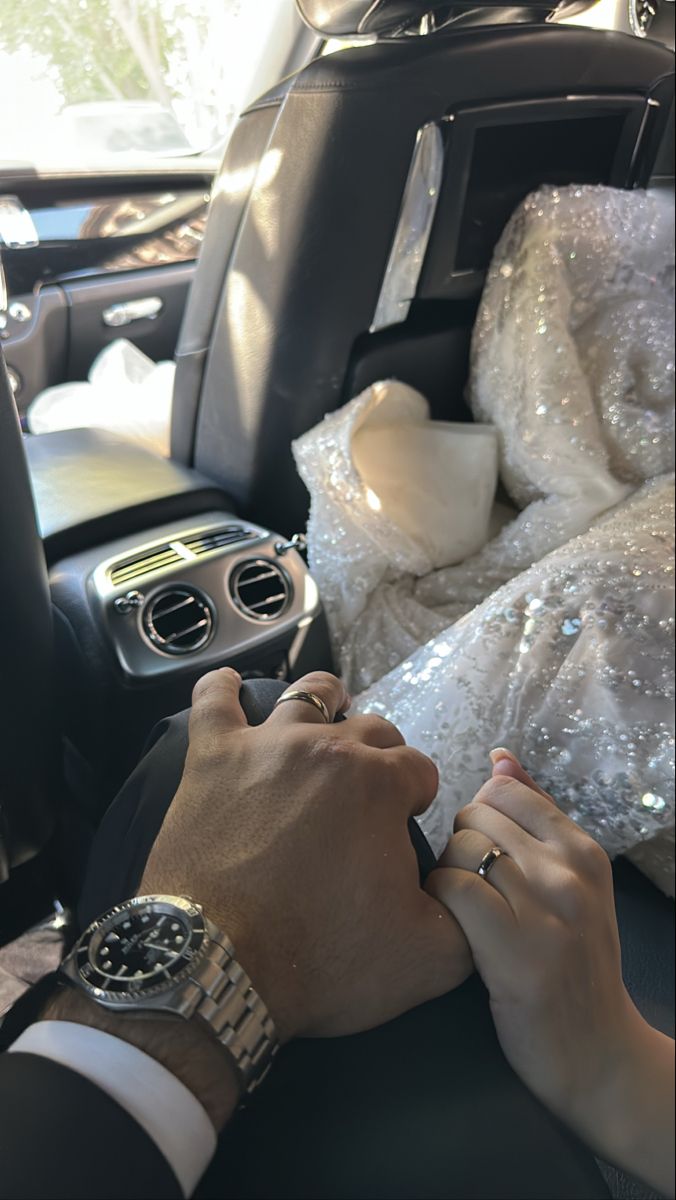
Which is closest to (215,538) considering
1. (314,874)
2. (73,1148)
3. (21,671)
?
(21,671)

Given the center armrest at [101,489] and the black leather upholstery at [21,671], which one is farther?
the center armrest at [101,489]

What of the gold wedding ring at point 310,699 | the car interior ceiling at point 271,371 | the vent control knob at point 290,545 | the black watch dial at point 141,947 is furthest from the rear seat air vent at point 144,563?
the black watch dial at point 141,947

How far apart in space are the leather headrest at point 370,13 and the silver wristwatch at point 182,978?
800mm

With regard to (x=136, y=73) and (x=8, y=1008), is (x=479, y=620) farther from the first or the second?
(x=136, y=73)

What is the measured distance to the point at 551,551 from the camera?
3.55 ft

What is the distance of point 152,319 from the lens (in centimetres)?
180

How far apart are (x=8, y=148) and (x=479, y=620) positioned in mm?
910

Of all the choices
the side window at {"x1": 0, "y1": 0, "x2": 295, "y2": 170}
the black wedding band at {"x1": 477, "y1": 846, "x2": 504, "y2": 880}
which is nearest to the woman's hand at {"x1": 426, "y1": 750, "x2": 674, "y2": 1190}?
the black wedding band at {"x1": 477, "y1": 846, "x2": 504, "y2": 880}

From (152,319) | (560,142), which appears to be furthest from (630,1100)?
(152,319)

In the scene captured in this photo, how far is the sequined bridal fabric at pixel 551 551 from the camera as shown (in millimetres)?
888

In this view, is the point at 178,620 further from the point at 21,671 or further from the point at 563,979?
the point at 563,979

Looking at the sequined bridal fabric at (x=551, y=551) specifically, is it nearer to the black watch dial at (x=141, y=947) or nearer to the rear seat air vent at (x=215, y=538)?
the rear seat air vent at (x=215, y=538)

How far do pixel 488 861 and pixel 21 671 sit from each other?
400 mm

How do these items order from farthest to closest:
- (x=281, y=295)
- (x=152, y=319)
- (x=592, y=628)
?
(x=152, y=319) < (x=281, y=295) < (x=592, y=628)
